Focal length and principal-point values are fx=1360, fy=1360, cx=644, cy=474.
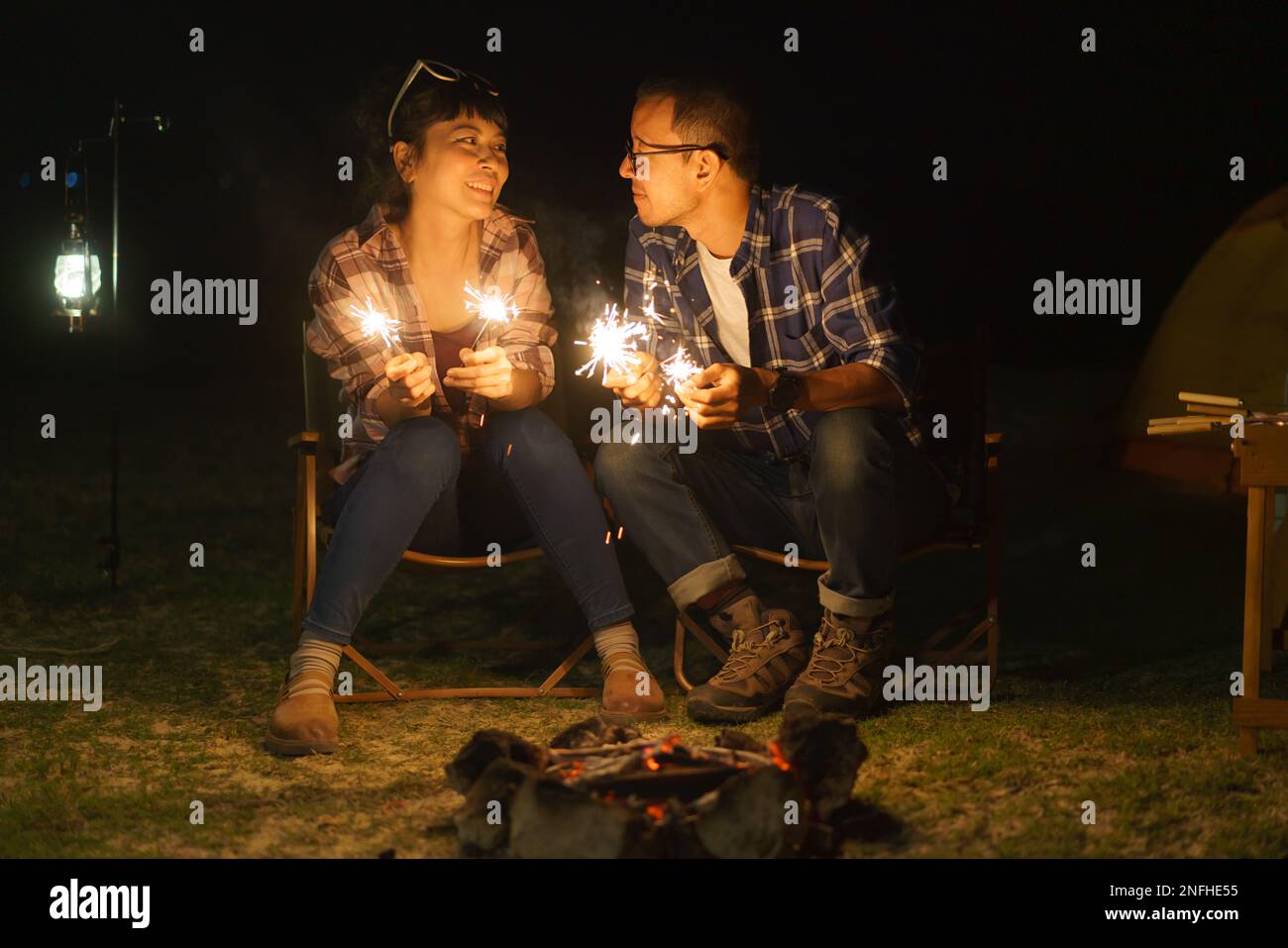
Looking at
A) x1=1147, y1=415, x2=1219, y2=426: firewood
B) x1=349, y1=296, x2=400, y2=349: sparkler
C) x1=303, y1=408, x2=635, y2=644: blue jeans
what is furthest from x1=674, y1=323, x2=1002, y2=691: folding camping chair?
x1=349, y1=296, x2=400, y2=349: sparkler

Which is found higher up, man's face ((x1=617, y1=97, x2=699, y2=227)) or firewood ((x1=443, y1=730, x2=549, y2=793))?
man's face ((x1=617, y1=97, x2=699, y2=227))

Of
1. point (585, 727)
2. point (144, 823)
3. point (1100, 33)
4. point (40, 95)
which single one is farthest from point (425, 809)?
point (40, 95)

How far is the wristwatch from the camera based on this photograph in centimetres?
325

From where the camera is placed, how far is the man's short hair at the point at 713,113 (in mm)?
3432

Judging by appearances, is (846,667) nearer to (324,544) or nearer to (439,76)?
(324,544)

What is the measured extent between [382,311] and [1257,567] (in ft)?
7.24

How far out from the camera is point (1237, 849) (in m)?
2.43

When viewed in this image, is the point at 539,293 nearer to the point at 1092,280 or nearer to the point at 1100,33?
the point at 1100,33

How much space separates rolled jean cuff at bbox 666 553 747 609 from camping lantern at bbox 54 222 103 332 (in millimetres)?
2739

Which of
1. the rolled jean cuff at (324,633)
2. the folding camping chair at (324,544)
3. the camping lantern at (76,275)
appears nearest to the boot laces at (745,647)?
the folding camping chair at (324,544)

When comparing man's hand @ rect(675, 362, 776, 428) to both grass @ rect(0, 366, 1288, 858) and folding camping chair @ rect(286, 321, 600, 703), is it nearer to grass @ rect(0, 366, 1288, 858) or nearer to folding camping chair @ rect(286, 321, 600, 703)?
folding camping chair @ rect(286, 321, 600, 703)

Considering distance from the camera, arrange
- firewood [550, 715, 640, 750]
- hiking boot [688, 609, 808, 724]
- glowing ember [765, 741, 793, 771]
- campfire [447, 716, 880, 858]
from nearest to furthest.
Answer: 1. campfire [447, 716, 880, 858]
2. glowing ember [765, 741, 793, 771]
3. firewood [550, 715, 640, 750]
4. hiking boot [688, 609, 808, 724]

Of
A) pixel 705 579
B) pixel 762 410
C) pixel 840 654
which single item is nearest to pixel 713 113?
pixel 762 410

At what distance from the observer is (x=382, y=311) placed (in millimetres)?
3527
